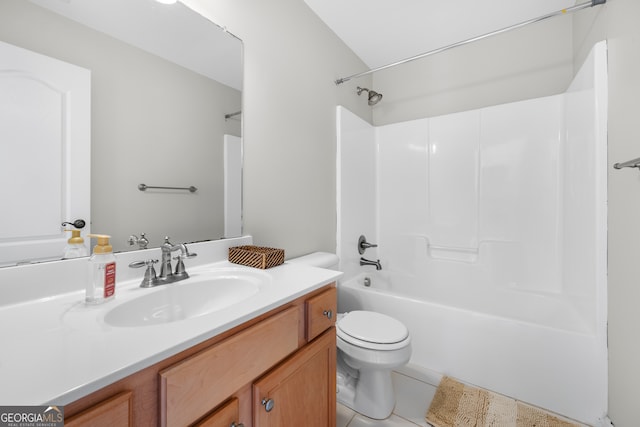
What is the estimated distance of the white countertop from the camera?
1.33ft

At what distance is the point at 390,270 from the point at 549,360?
1.25 meters

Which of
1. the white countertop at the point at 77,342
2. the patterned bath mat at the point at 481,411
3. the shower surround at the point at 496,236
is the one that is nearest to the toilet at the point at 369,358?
the patterned bath mat at the point at 481,411

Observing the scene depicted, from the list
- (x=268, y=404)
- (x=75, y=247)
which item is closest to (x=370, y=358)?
(x=268, y=404)

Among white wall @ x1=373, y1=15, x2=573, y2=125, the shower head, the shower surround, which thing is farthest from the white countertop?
white wall @ x1=373, y1=15, x2=573, y2=125

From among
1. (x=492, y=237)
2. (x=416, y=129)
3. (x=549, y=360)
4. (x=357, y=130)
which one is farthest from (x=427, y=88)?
(x=549, y=360)

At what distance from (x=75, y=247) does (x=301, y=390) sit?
0.84 metres

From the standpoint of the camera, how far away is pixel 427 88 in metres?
2.40

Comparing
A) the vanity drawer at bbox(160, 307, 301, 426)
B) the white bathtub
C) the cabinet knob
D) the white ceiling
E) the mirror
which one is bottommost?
the white bathtub

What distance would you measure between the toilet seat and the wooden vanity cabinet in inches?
13.3

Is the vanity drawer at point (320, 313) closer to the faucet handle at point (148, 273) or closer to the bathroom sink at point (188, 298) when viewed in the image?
the bathroom sink at point (188, 298)

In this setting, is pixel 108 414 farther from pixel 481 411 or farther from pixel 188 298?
pixel 481 411

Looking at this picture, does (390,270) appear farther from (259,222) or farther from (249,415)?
(249,415)

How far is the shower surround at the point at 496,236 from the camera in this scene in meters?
1.38

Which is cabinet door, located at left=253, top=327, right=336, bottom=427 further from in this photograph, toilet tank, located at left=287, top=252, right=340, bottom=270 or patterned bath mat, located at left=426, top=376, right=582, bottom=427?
patterned bath mat, located at left=426, top=376, right=582, bottom=427
